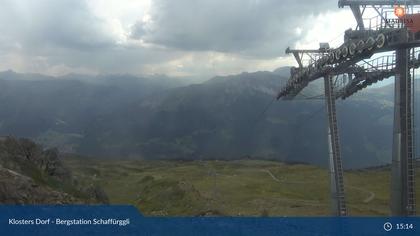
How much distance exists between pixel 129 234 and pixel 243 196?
229 ft

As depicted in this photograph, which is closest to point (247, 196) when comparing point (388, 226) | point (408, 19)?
point (408, 19)

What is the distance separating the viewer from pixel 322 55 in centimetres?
5144

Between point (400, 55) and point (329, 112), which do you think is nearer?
point (400, 55)

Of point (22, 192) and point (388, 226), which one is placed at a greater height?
point (22, 192)

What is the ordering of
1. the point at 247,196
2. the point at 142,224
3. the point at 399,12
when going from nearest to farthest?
the point at 142,224 < the point at 399,12 < the point at 247,196

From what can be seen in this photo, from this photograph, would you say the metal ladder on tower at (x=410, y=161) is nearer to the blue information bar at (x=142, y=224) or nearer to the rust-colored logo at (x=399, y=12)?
the rust-colored logo at (x=399, y=12)

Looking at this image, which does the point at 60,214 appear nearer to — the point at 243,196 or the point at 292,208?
the point at 292,208

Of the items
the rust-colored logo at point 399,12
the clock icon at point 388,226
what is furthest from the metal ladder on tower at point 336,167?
the clock icon at point 388,226

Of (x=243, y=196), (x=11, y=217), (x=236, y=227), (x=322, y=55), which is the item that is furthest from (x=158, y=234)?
(x=243, y=196)

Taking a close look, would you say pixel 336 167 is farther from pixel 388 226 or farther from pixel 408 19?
pixel 388 226

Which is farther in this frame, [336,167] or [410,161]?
[336,167]

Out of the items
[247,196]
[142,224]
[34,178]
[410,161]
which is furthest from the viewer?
[247,196]

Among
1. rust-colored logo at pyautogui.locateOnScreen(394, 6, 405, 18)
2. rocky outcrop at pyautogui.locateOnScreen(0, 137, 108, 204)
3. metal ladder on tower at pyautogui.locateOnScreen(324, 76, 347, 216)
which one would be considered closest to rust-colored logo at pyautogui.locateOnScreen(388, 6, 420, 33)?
rust-colored logo at pyautogui.locateOnScreen(394, 6, 405, 18)

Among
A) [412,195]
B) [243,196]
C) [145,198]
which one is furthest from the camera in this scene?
[243,196]
